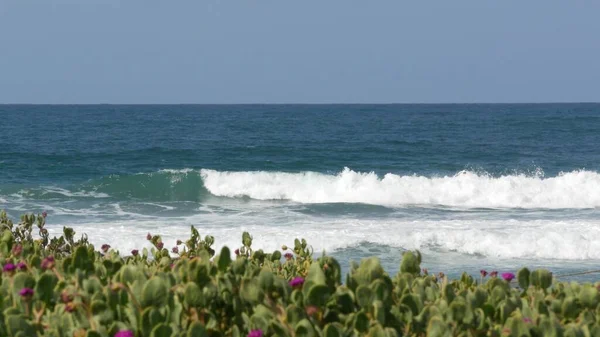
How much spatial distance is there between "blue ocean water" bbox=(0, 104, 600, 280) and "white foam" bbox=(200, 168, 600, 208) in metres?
0.06

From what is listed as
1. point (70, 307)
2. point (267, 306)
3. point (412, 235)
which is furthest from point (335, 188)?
point (70, 307)

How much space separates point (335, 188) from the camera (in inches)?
989

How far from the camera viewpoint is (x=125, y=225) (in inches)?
656

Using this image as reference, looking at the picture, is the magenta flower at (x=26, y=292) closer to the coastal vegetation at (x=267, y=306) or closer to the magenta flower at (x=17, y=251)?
the coastal vegetation at (x=267, y=306)

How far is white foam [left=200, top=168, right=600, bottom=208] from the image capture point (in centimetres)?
2284

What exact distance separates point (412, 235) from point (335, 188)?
10.6 metres

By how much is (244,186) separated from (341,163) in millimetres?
6431

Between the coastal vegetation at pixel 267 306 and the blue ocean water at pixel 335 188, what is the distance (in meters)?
10.0

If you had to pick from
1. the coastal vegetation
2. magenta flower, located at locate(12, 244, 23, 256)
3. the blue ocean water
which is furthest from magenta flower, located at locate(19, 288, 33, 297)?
the blue ocean water

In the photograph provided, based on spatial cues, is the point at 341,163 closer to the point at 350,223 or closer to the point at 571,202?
the point at 571,202

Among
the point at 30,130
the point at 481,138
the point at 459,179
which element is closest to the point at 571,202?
the point at 459,179

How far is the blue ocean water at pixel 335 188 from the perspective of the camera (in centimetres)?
1413

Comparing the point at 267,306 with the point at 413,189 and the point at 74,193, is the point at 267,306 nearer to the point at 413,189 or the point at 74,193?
the point at 74,193

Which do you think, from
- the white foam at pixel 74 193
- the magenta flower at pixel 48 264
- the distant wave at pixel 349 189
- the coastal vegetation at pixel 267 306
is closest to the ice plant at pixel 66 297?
the coastal vegetation at pixel 267 306
